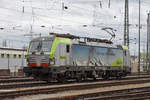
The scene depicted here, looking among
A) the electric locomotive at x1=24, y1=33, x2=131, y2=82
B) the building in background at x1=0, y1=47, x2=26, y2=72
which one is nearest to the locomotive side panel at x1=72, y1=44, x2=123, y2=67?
the electric locomotive at x1=24, y1=33, x2=131, y2=82

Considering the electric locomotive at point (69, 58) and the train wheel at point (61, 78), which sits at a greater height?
the electric locomotive at point (69, 58)

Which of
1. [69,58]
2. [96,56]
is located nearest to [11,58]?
[96,56]

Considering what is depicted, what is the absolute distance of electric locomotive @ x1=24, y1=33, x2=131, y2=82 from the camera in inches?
798

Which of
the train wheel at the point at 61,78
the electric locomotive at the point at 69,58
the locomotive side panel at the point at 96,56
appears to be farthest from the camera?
the locomotive side panel at the point at 96,56

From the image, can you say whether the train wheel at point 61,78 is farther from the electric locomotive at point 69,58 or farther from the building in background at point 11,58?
the building in background at point 11,58

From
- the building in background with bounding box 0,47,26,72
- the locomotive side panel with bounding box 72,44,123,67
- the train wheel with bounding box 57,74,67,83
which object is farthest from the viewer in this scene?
the building in background with bounding box 0,47,26,72

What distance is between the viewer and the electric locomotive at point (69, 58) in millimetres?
20266

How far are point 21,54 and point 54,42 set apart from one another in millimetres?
27066

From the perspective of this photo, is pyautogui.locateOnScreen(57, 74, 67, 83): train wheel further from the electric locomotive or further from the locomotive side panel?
the locomotive side panel

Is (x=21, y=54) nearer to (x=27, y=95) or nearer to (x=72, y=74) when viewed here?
(x=72, y=74)

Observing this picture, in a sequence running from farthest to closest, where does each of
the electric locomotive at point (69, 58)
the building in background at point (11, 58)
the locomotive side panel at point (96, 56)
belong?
the building in background at point (11, 58) < the locomotive side panel at point (96, 56) < the electric locomotive at point (69, 58)

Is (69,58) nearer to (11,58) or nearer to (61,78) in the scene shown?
(61,78)

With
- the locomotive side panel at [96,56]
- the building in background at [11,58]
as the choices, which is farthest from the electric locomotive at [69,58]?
the building in background at [11,58]

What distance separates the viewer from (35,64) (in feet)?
67.1
